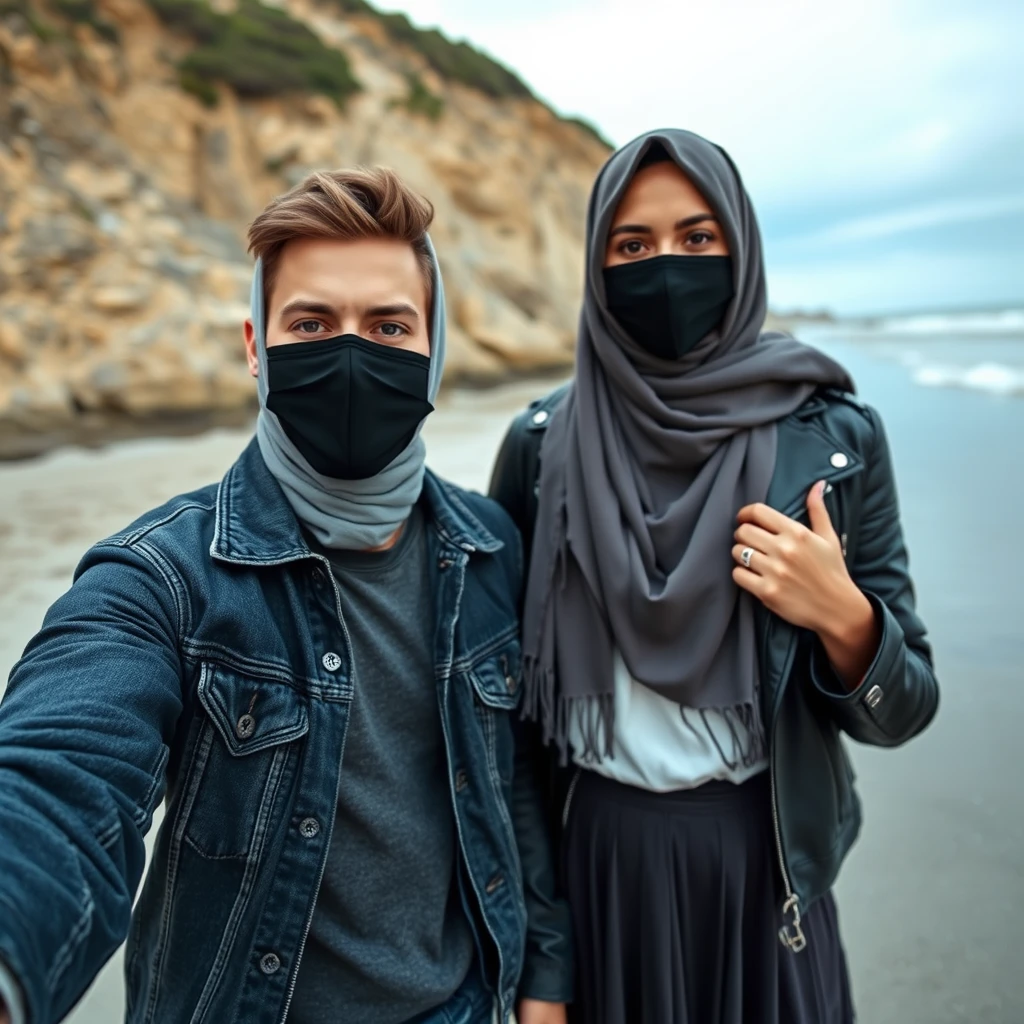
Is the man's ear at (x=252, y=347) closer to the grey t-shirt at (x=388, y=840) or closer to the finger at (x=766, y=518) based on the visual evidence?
the grey t-shirt at (x=388, y=840)

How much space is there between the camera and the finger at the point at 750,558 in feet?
4.32

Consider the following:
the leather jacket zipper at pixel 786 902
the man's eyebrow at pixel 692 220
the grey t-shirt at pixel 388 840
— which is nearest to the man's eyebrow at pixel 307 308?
the grey t-shirt at pixel 388 840

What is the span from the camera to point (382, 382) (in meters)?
1.23

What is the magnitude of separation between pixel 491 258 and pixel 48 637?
47.8ft

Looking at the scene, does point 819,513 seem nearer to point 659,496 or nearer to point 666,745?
point 659,496

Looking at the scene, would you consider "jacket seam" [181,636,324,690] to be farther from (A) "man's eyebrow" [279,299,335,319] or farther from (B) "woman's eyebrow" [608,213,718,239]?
(B) "woman's eyebrow" [608,213,718,239]

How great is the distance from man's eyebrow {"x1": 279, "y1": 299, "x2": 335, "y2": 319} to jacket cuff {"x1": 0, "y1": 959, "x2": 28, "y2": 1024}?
2.96 ft

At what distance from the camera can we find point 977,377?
12539 mm

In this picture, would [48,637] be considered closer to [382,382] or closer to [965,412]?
[382,382]

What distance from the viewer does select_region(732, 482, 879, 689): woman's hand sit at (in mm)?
1287

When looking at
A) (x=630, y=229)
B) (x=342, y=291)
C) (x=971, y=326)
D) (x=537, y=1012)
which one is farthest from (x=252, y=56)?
(x=971, y=326)

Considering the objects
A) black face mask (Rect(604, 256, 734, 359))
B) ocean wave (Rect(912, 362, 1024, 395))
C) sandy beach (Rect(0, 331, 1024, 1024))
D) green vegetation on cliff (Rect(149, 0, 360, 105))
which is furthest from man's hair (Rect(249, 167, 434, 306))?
green vegetation on cliff (Rect(149, 0, 360, 105))

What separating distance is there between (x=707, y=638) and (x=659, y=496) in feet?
1.01

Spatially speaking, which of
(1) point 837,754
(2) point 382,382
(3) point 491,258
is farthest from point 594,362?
(3) point 491,258
